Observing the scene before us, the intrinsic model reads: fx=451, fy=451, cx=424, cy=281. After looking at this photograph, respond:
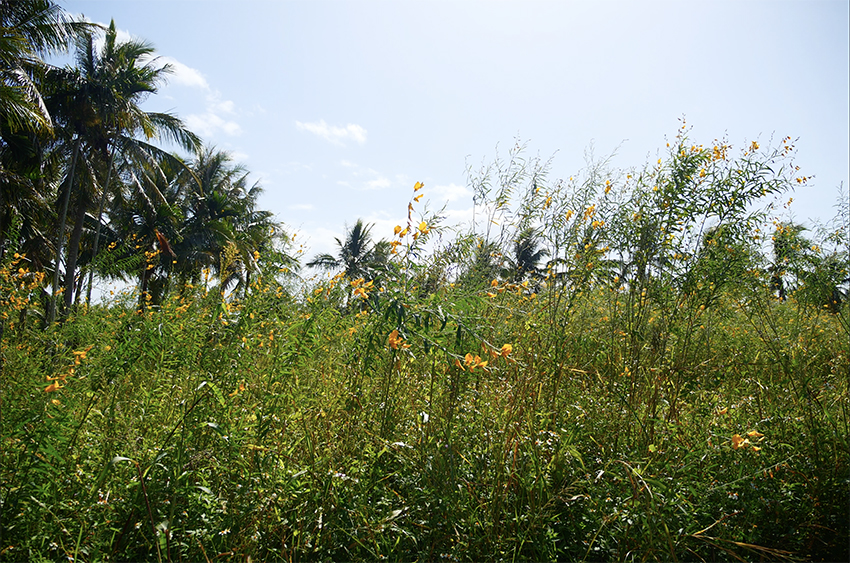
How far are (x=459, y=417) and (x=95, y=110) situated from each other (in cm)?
1313

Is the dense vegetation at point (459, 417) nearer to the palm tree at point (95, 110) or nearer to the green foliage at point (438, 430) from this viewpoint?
the green foliage at point (438, 430)

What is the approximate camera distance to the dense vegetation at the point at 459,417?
1.47m

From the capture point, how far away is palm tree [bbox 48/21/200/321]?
10938mm

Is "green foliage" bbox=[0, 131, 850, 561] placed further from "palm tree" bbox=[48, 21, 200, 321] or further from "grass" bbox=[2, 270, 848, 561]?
"palm tree" bbox=[48, 21, 200, 321]

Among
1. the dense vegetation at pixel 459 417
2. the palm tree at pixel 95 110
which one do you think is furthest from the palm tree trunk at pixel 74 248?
the dense vegetation at pixel 459 417

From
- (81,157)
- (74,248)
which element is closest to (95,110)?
(81,157)

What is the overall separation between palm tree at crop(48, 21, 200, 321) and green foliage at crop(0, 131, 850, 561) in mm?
10653

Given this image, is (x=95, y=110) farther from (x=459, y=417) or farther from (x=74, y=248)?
(x=459, y=417)

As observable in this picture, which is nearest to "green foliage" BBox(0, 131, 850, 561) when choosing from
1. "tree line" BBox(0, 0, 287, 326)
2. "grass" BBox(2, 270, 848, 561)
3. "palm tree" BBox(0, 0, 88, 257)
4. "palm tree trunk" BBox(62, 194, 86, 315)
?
"grass" BBox(2, 270, 848, 561)

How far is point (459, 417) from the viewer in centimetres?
203

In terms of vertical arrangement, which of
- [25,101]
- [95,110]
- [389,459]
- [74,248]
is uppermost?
[95,110]

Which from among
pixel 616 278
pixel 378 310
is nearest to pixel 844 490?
pixel 616 278

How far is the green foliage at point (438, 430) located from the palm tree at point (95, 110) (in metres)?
10.7

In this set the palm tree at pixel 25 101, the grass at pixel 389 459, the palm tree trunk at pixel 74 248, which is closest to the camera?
the grass at pixel 389 459
